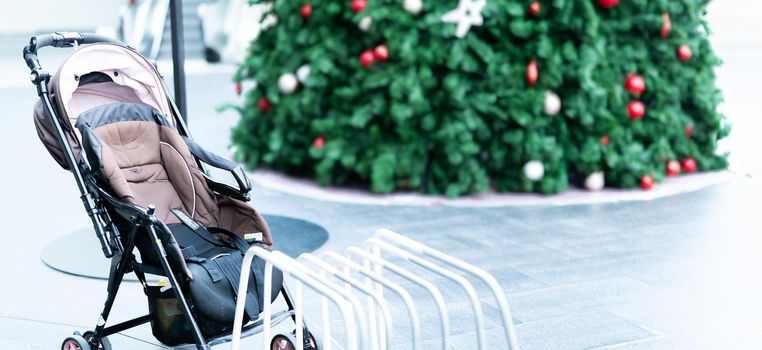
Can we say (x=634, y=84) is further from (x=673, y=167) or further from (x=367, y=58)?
(x=367, y=58)

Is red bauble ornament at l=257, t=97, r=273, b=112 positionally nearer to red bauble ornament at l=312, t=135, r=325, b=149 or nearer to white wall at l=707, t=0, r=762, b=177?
red bauble ornament at l=312, t=135, r=325, b=149

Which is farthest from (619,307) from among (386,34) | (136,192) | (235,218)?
(386,34)

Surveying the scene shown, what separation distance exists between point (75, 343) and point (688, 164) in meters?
4.72

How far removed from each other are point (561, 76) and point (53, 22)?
15338 millimetres

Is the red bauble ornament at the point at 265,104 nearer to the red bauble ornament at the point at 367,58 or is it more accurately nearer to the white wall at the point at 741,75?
the red bauble ornament at the point at 367,58

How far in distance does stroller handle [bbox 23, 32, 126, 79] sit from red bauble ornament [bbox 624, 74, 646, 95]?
12.2 feet

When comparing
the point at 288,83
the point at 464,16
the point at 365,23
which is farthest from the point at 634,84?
the point at 288,83

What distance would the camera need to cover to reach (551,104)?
576cm

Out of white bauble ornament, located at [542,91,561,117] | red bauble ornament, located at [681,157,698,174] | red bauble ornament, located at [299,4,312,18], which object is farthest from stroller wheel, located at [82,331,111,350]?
red bauble ornament, located at [681,157,698,174]

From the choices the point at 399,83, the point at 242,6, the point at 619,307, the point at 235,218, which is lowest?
the point at 619,307

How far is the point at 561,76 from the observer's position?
5777 mm

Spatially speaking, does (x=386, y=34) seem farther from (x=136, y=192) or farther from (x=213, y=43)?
(x=213, y=43)

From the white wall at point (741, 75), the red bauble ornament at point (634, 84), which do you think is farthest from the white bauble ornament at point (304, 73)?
the white wall at point (741, 75)

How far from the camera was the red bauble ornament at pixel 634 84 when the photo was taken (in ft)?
19.6
